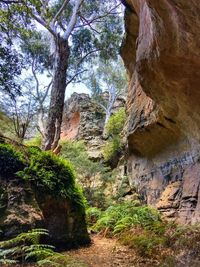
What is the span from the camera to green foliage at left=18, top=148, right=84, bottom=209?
4715mm

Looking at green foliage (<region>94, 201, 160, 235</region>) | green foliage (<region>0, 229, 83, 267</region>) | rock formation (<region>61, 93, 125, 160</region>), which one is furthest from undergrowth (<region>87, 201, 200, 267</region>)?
rock formation (<region>61, 93, 125, 160</region>)

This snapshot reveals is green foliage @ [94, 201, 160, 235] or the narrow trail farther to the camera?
green foliage @ [94, 201, 160, 235]

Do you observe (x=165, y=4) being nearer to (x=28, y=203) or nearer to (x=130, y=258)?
(x=28, y=203)

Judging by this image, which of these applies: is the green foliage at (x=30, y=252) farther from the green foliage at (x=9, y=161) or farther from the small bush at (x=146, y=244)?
the small bush at (x=146, y=244)

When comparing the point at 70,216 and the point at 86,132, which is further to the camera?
the point at 86,132

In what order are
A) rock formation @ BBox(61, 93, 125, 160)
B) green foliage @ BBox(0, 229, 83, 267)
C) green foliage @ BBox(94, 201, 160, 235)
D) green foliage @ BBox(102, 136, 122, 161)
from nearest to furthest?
1. green foliage @ BBox(0, 229, 83, 267)
2. green foliage @ BBox(94, 201, 160, 235)
3. green foliage @ BBox(102, 136, 122, 161)
4. rock formation @ BBox(61, 93, 125, 160)

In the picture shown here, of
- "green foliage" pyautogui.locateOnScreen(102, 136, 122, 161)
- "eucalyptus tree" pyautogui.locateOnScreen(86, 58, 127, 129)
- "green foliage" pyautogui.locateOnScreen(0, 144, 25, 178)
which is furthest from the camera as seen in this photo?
"eucalyptus tree" pyautogui.locateOnScreen(86, 58, 127, 129)

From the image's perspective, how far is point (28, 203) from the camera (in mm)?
4383

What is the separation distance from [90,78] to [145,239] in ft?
71.7

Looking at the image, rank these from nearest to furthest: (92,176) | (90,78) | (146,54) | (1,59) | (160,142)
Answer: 1. (146,54)
2. (160,142)
3. (1,59)
4. (92,176)
5. (90,78)

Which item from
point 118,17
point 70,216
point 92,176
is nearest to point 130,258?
point 70,216

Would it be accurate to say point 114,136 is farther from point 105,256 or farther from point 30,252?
point 30,252

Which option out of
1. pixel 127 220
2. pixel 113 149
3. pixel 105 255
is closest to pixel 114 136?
pixel 113 149

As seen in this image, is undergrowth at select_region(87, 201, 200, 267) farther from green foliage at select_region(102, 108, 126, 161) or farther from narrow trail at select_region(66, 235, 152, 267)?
green foliage at select_region(102, 108, 126, 161)
